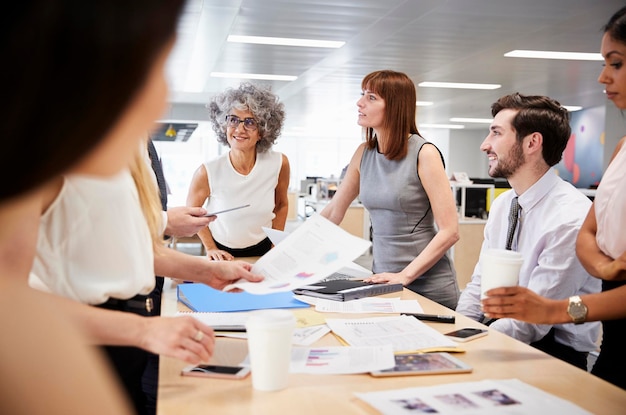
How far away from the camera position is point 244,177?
313 centimetres

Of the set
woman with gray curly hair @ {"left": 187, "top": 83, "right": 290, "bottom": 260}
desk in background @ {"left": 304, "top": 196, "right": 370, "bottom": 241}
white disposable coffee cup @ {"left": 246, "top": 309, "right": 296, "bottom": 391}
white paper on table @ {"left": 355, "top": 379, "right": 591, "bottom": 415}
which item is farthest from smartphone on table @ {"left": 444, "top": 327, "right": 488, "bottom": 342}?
desk in background @ {"left": 304, "top": 196, "right": 370, "bottom": 241}

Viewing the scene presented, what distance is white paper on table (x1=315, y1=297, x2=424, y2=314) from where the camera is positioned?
1759 millimetres

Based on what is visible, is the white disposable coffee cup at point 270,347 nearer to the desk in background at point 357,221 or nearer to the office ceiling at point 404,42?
the office ceiling at point 404,42

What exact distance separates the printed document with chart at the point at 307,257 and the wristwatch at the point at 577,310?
1.87 feet

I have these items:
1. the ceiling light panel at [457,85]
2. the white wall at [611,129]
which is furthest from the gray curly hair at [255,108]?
the white wall at [611,129]

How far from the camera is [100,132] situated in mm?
314

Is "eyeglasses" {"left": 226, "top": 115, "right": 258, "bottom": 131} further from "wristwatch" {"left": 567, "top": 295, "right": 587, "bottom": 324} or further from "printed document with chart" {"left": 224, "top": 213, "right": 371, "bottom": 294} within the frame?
"wristwatch" {"left": 567, "top": 295, "right": 587, "bottom": 324}

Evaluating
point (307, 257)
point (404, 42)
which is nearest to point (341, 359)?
point (307, 257)

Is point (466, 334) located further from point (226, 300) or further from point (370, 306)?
point (226, 300)

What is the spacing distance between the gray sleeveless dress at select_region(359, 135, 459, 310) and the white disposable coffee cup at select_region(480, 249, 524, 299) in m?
1.00

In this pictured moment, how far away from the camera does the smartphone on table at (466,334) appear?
58.0 inches

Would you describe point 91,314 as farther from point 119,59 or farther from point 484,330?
point 484,330

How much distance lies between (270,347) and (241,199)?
2.02 metres

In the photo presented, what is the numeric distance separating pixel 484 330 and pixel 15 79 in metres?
1.46
